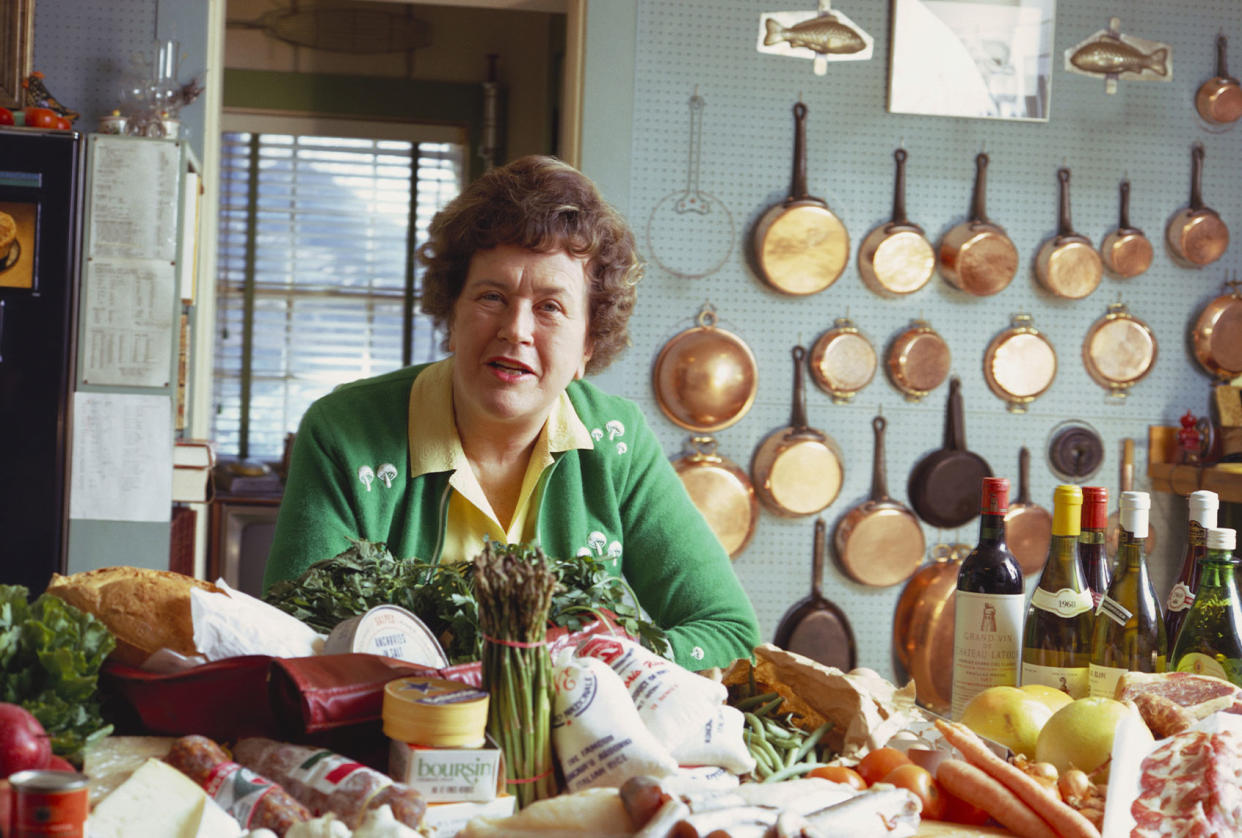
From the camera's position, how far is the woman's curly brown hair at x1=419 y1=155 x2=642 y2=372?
1.75 meters

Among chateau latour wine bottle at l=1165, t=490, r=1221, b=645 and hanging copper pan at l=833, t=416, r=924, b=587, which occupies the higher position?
chateau latour wine bottle at l=1165, t=490, r=1221, b=645

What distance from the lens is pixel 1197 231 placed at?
12.5 feet

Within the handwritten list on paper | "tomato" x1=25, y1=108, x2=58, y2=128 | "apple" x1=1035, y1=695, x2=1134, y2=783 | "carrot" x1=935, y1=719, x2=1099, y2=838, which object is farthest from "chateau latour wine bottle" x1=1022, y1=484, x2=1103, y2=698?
"tomato" x1=25, y1=108, x2=58, y2=128

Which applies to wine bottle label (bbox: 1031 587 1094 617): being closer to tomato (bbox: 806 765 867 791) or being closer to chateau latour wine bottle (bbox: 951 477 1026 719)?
chateau latour wine bottle (bbox: 951 477 1026 719)

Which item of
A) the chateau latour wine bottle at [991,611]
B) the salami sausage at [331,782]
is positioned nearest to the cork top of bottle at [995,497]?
the chateau latour wine bottle at [991,611]

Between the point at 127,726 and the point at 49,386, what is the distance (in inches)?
92.5

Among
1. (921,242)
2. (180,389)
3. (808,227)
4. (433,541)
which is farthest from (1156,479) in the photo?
(180,389)

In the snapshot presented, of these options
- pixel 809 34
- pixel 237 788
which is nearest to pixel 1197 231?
pixel 809 34

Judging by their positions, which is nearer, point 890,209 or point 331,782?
point 331,782

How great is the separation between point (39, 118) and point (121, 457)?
0.91m

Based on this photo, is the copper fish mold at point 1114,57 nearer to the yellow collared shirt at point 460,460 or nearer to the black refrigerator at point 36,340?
the yellow collared shirt at point 460,460

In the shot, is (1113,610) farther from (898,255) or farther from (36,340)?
(36,340)

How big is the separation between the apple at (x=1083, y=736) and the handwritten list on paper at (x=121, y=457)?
8.59ft

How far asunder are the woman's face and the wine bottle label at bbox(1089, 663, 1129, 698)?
2.83 ft
